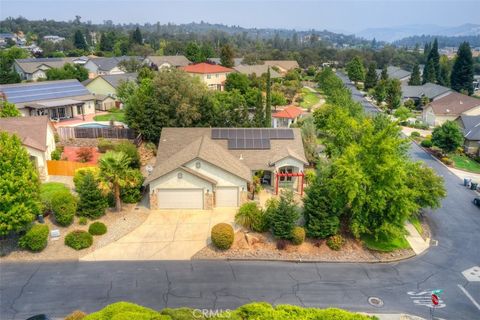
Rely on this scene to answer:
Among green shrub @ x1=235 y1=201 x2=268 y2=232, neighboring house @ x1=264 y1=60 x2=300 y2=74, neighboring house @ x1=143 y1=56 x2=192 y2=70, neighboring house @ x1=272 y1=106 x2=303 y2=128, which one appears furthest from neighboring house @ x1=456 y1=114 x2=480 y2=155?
neighboring house @ x1=143 y1=56 x2=192 y2=70

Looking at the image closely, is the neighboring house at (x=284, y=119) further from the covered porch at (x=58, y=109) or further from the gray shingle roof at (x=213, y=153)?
the covered porch at (x=58, y=109)

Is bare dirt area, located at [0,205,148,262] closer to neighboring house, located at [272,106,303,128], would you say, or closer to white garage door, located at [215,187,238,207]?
white garage door, located at [215,187,238,207]

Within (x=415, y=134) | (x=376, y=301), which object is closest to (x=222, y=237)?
(x=376, y=301)

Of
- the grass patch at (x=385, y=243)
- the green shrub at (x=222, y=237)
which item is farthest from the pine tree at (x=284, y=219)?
the grass patch at (x=385, y=243)

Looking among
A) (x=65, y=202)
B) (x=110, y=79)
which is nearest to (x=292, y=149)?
(x=65, y=202)

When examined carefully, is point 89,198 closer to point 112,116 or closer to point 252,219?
point 252,219

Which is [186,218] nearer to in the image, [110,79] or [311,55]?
[110,79]

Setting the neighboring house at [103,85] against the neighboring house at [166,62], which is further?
the neighboring house at [166,62]
